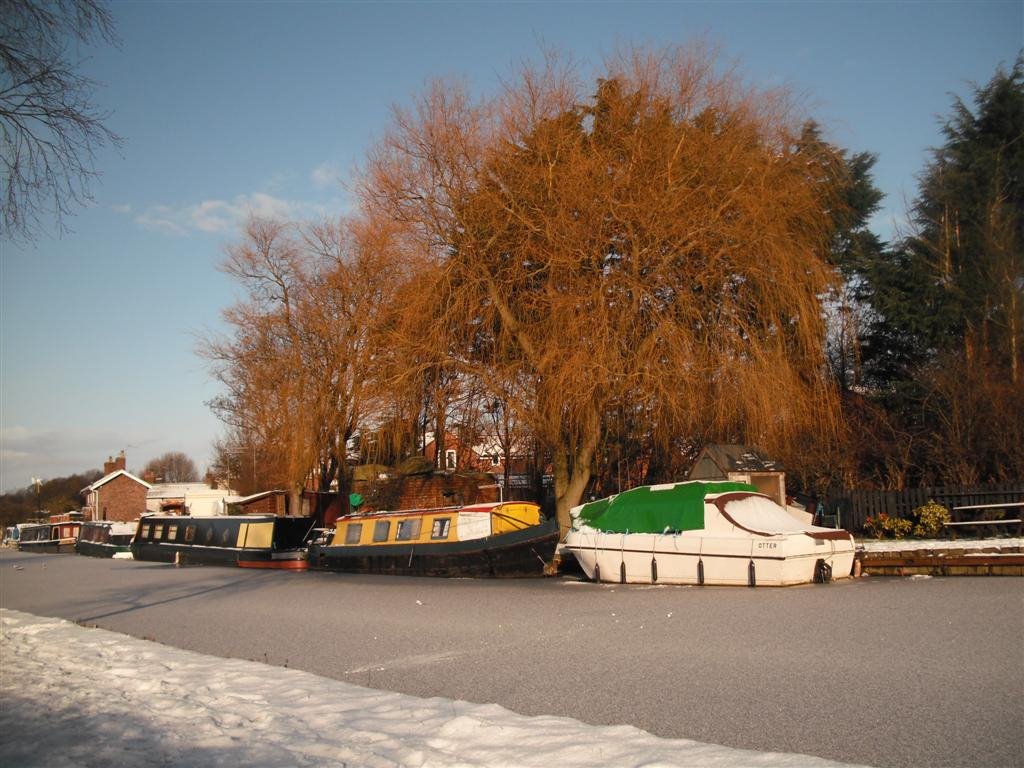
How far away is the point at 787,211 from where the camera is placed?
22.3 metres

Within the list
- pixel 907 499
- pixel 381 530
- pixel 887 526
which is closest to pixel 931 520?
pixel 887 526

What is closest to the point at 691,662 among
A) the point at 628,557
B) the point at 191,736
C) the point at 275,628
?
the point at 191,736

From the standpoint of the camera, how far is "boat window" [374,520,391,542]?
84.1 ft

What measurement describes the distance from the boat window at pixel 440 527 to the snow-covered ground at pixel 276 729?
1376 cm

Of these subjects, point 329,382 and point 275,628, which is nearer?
point 275,628

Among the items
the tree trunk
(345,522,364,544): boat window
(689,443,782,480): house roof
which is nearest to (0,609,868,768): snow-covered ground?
the tree trunk

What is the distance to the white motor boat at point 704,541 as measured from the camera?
675 inches

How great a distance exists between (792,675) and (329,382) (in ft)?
87.0

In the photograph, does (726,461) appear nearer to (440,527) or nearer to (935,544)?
(935,544)

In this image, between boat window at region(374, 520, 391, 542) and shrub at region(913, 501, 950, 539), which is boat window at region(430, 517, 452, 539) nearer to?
boat window at region(374, 520, 391, 542)

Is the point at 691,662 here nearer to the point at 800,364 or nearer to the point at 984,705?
the point at 984,705

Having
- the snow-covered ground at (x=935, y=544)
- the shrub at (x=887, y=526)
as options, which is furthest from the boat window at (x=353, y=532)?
the shrub at (x=887, y=526)

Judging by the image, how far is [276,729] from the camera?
23.7 ft

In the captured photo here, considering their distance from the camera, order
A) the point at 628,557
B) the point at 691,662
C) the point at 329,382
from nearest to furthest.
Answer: the point at 691,662 < the point at 628,557 < the point at 329,382
